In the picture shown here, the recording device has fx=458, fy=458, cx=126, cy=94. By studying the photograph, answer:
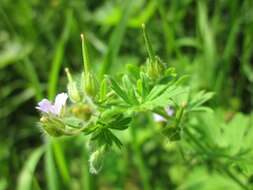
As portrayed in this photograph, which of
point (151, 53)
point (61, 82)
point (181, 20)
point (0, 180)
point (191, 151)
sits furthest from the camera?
point (61, 82)

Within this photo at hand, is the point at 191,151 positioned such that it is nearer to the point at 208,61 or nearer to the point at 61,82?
the point at 208,61

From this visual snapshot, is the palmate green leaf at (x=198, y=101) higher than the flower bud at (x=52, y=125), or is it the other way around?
the flower bud at (x=52, y=125)

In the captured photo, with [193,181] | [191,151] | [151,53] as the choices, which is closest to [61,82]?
[193,181]

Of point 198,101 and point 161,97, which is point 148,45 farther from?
point 198,101

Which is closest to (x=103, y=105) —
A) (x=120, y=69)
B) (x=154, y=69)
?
(x=154, y=69)

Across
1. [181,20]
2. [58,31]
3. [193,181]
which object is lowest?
[193,181]

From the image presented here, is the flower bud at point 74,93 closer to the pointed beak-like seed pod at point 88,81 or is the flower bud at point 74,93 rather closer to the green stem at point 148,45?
the pointed beak-like seed pod at point 88,81

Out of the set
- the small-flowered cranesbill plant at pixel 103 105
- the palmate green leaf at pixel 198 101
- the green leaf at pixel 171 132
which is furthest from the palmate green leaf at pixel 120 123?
the palmate green leaf at pixel 198 101
